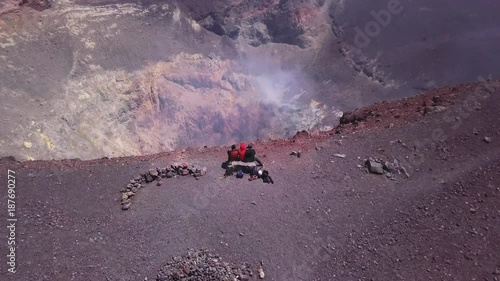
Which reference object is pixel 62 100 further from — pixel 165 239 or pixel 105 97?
pixel 165 239

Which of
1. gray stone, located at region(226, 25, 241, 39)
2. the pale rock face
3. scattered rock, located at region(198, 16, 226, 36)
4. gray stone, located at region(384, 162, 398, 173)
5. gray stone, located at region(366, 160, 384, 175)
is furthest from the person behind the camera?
gray stone, located at region(226, 25, 241, 39)

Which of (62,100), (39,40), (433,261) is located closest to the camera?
(433,261)

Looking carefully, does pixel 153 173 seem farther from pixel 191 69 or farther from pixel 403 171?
pixel 191 69

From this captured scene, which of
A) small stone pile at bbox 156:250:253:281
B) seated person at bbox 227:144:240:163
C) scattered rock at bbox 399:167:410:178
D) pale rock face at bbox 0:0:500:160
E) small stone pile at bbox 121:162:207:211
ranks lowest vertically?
pale rock face at bbox 0:0:500:160

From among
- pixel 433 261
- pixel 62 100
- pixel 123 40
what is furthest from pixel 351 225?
pixel 123 40

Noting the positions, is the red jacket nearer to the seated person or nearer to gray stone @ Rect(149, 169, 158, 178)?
the seated person

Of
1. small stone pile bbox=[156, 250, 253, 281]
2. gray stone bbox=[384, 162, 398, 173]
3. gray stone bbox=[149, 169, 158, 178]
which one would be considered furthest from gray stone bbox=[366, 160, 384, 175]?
gray stone bbox=[149, 169, 158, 178]
